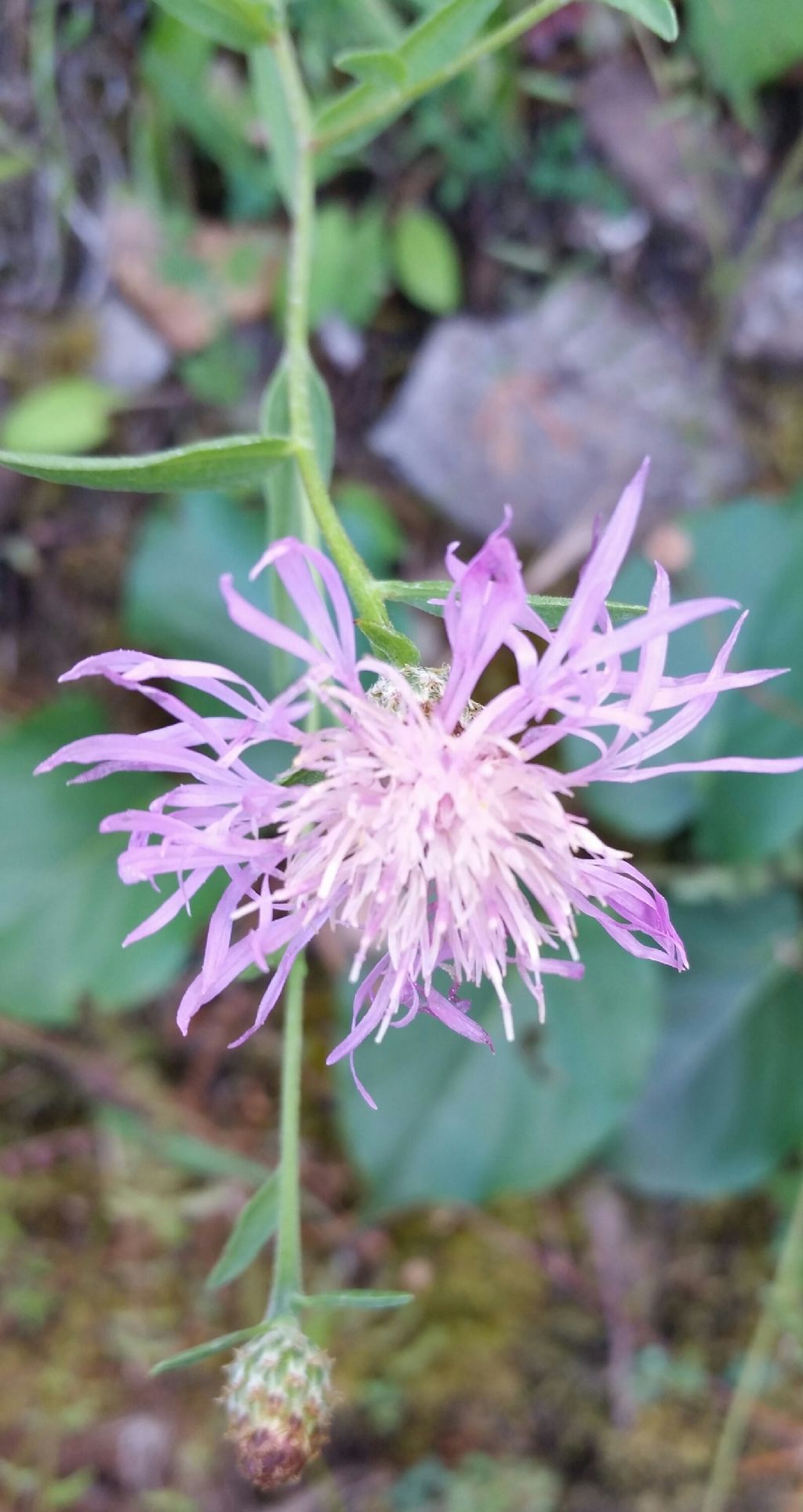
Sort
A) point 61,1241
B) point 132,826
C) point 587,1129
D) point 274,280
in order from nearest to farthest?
point 132,826, point 587,1129, point 274,280, point 61,1241

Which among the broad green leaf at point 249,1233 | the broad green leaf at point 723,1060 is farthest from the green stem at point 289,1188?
the broad green leaf at point 723,1060

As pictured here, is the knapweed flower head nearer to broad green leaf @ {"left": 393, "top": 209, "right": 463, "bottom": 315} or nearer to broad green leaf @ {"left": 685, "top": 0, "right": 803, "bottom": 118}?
broad green leaf @ {"left": 393, "top": 209, "right": 463, "bottom": 315}

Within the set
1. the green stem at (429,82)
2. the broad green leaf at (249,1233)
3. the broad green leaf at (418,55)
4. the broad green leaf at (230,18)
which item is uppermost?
the broad green leaf at (230,18)

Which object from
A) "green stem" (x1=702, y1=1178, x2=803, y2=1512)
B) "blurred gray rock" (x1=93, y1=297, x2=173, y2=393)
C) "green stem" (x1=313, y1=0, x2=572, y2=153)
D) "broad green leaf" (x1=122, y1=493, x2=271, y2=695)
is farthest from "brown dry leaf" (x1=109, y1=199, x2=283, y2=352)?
"green stem" (x1=702, y1=1178, x2=803, y2=1512)

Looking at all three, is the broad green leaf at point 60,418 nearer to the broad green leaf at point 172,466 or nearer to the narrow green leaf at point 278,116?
the narrow green leaf at point 278,116

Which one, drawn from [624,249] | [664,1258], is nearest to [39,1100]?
[664,1258]

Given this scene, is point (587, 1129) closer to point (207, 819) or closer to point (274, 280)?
point (207, 819)
